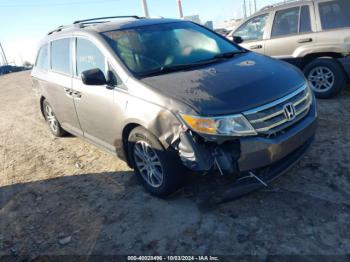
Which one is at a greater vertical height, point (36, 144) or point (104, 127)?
point (104, 127)

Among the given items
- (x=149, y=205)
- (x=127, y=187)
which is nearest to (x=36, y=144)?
(x=127, y=187)

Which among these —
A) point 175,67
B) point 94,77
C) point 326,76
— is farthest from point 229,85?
point 326,76

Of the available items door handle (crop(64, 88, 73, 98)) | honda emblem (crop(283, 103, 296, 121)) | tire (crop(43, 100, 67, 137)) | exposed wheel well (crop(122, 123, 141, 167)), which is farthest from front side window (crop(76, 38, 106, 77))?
honda emblem (crop(283, 103, 296, 121))

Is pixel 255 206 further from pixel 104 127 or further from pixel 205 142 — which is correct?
pixel 104 127

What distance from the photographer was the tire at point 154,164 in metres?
3.27

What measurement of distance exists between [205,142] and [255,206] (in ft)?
2.89

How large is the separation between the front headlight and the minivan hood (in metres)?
0.06

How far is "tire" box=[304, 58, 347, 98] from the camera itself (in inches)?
228

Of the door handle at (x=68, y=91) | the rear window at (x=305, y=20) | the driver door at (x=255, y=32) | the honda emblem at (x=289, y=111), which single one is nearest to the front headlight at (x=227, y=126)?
the honda emblem at (x=289, y=111)

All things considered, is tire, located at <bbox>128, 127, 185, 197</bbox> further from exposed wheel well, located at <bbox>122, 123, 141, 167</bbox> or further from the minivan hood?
the minivan hood

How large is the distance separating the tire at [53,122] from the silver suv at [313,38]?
11.3 feet

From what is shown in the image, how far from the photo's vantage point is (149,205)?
3.58 m

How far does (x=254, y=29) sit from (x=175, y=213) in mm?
4982

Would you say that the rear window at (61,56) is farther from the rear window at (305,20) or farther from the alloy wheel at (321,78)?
the alloy wheel at (321,78)
